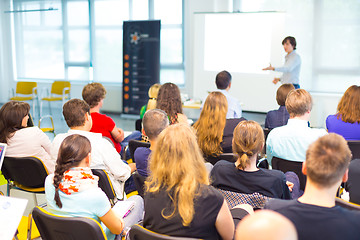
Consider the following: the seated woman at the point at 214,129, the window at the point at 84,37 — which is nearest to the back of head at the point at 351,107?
the seated woman at the point at 214,129

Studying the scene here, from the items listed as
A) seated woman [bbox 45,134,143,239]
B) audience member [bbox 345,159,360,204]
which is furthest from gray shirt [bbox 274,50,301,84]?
seated woman [bbox 45,134,143,239]

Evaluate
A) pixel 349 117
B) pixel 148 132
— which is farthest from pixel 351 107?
pixel 148 132

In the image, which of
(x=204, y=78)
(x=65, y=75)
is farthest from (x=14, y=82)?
(x=204, y=78)

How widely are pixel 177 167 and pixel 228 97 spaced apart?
2.82 metres

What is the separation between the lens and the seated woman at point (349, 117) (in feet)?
10.3

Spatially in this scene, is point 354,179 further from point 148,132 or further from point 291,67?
point 291,67

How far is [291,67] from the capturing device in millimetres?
6043

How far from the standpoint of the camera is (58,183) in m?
1.92

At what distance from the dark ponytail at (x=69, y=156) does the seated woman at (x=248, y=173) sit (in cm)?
75

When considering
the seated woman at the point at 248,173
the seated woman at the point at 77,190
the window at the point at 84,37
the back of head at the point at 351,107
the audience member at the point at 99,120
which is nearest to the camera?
the seated woman at the point at 77,190

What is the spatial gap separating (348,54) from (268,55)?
4.66ft

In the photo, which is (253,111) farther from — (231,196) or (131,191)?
(231,196)

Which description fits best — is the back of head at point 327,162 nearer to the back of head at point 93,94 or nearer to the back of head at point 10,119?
the back of head at point 10,119

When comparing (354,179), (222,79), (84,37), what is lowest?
(354,179)
